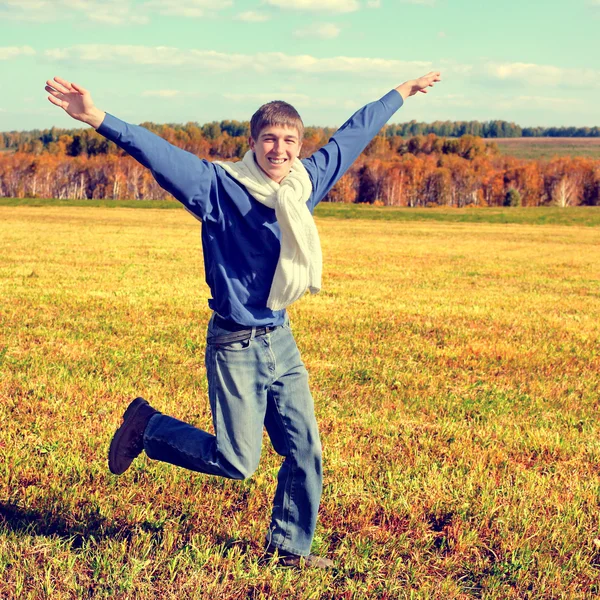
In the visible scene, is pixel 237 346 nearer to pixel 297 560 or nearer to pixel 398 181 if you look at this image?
pixel 297 560

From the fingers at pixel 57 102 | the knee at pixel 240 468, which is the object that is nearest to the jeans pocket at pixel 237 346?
the knee at pixel 240 468

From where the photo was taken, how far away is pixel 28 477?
495 centimetres

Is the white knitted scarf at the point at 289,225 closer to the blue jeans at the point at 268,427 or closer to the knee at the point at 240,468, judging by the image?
the blue jeans at the point at 268,427

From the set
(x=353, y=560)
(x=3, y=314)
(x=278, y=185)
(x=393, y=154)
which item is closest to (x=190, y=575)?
(x=353, y=560)

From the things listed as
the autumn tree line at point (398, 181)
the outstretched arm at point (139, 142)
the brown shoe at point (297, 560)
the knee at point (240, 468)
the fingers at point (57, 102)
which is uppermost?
the autumn tree line at point (398, 181)

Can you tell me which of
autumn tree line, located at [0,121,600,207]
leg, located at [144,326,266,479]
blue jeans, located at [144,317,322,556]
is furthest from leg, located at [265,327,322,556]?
autumn tree line, located at [0,121,600,207]

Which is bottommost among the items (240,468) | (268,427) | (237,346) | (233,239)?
(240,468)

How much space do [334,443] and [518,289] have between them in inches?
505

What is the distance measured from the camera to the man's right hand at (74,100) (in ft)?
10.9

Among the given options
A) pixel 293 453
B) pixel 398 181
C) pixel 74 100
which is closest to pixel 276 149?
pixel 74 100

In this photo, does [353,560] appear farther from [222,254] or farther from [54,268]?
[54,268]

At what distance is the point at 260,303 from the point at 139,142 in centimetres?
102

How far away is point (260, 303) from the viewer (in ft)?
12.5

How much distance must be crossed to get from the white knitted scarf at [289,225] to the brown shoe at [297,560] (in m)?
1.35
